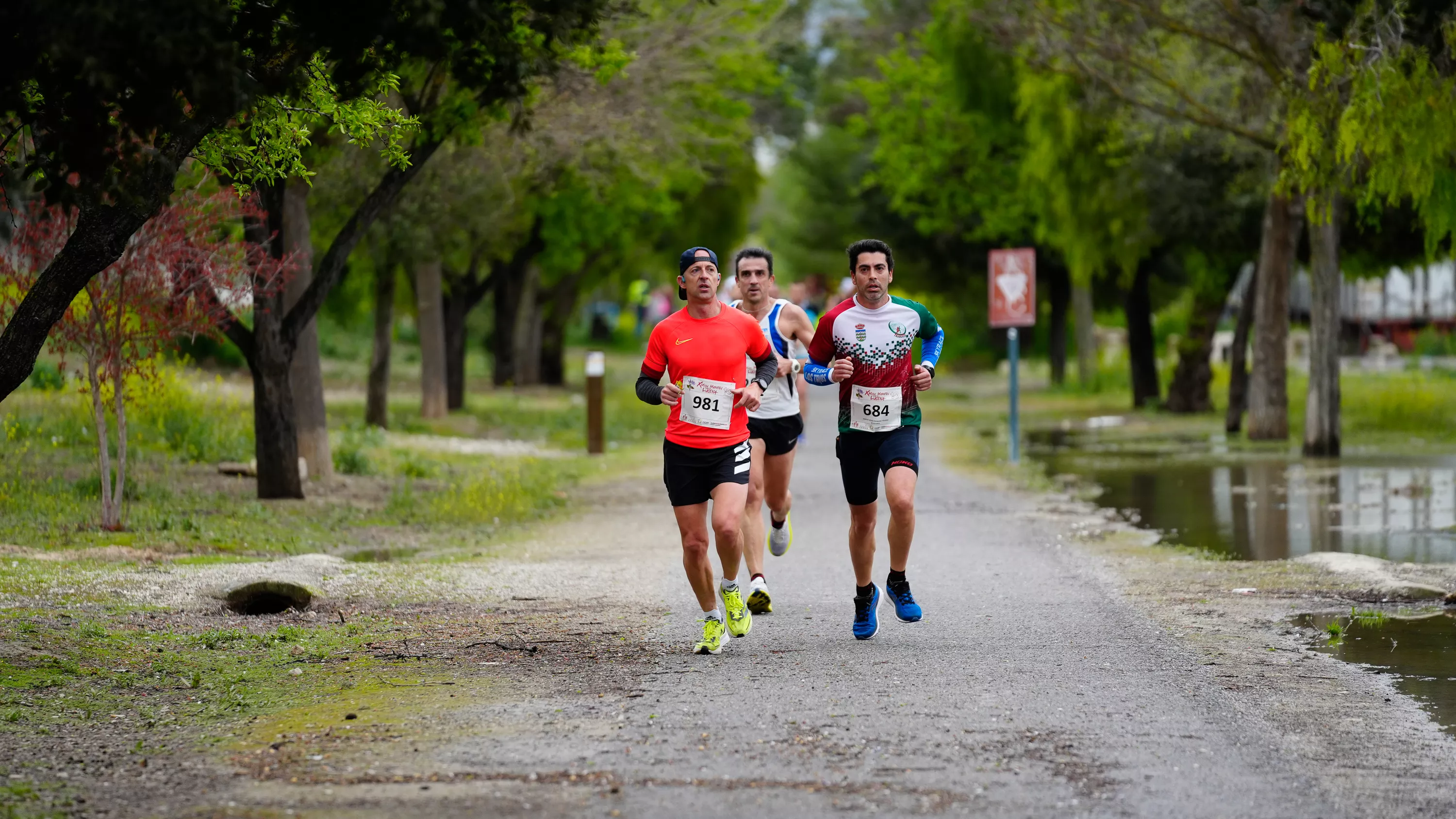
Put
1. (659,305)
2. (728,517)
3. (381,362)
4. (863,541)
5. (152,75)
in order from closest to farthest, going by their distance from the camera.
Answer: (152,75) → (728,517) → (863,541) → (381,362) → (659,305)

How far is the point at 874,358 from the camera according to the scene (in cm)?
885

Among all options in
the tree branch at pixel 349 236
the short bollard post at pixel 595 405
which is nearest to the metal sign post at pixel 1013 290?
the short bollard post at pixel 595 405

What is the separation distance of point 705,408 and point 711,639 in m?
1.10

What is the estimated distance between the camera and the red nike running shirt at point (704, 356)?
8445mm

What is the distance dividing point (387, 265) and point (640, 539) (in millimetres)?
13284

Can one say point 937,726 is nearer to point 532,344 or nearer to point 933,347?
point 933,347

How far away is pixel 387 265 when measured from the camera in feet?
85.7

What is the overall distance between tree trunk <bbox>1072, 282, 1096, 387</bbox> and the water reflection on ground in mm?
14455

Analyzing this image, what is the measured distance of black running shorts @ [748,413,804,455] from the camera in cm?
1046

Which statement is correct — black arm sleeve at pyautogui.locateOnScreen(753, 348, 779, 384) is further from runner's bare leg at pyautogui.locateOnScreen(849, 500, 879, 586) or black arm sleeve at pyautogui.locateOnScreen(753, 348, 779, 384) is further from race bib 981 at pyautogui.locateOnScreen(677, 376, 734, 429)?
runner's bare leg at pyautogui.locateOnScreen(849, 500, 879, 586)

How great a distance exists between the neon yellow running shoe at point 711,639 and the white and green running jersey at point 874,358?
123 centimetres

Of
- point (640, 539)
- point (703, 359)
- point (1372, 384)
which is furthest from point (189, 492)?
point (1372, 384)

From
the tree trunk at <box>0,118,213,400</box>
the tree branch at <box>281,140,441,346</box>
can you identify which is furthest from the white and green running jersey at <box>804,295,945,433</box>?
the tree branch at <box>281,140,441,346</box>

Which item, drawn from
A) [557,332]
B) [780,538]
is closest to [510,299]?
[557,332]
